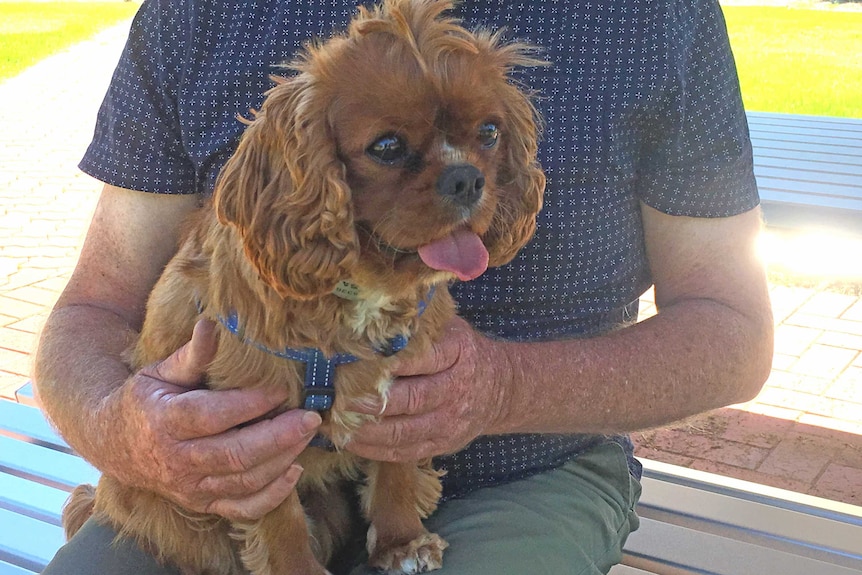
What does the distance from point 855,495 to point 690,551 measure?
1.90 m

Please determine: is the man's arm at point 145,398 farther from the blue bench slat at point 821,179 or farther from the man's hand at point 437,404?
the blue bench slat at point 821,179

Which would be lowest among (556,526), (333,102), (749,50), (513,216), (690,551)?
(749,50)

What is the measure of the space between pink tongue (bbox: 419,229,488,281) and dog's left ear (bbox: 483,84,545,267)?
0.14 meters

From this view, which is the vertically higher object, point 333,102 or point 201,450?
point 333,102

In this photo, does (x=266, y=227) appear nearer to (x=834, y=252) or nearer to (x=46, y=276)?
(x=834, y=252)

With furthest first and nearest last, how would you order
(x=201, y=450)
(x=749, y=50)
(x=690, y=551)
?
(x=749, y=50), (x=690, y=551), (x=201, y=450)

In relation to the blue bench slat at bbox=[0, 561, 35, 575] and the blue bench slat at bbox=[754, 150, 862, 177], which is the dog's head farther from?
the blue bench slat at bbox=[754, 150, 862, 177]

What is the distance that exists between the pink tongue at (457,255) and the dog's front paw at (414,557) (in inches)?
26.7

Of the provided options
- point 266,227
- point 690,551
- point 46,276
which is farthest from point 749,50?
point 266,227

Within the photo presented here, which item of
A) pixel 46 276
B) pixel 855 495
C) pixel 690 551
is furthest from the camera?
pixel 46 276

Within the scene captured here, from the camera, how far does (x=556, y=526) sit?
2.08 metres

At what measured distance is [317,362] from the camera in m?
1.85

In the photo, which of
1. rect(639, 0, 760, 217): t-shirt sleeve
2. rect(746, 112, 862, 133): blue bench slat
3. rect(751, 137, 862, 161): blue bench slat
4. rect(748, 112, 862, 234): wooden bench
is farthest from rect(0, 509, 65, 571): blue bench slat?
rect(746, 112, 862, 133): blue bench slat

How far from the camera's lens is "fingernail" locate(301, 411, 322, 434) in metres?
1.81
